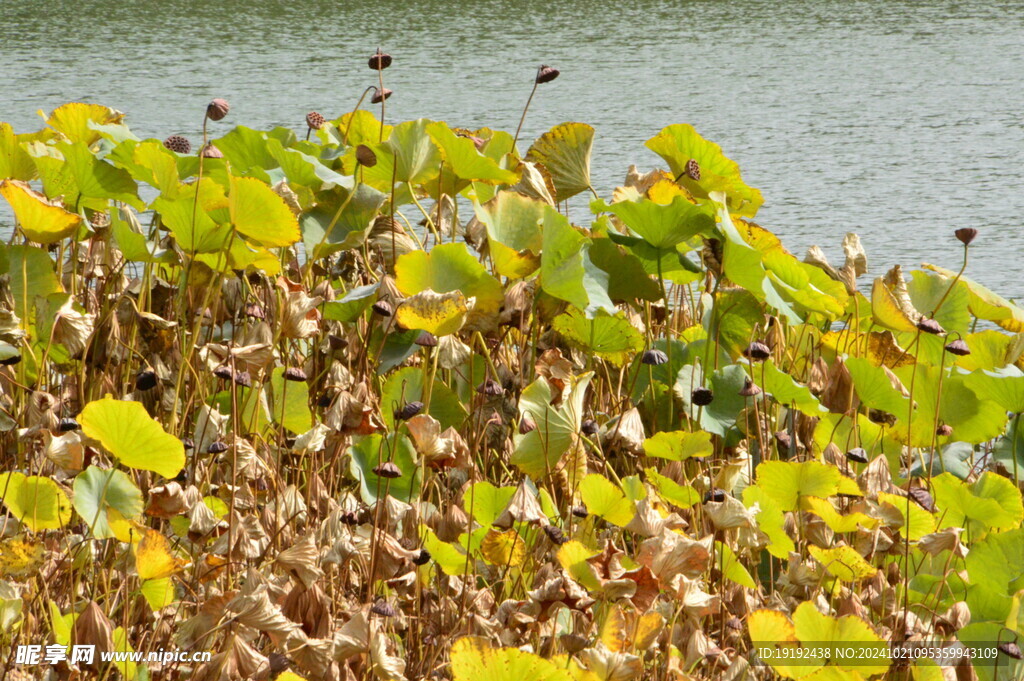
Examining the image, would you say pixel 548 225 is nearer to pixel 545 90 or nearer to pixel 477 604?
pixel 477 604

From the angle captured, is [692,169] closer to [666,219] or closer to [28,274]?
[666,219]

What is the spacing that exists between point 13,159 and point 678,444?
2.35ft

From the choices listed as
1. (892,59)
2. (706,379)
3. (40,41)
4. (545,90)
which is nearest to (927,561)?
(706,379)

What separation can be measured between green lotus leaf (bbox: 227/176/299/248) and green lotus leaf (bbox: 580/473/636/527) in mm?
351

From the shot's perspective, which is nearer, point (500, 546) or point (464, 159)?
point (500, 546)

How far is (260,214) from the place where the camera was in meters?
1.02

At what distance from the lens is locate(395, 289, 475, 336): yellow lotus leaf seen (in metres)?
0.95

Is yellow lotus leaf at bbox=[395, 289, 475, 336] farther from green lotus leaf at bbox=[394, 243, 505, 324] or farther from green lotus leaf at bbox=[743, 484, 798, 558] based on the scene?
green lotus leaf at bbox=[743, 484, 798, 558]

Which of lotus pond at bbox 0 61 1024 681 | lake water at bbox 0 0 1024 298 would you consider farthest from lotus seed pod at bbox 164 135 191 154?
lake water at bbox 0 0 1024 298

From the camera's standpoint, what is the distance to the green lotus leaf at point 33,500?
2.85 feet

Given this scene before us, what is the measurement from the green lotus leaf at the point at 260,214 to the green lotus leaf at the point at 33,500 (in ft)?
0.88

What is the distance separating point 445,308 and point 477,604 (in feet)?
0.77

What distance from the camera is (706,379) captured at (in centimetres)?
117

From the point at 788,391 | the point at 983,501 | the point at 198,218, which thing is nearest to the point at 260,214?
the point at 198,218
